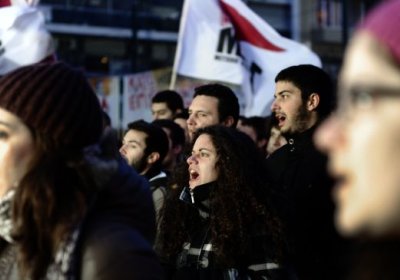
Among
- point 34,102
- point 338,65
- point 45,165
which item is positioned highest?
point 34,102

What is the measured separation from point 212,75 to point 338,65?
25.8 m

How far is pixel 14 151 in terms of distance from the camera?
209cm

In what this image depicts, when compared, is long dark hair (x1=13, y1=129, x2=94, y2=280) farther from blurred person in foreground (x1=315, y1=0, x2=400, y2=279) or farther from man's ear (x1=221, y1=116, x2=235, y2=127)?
man's ear (x1=221, y1=116, x2=235, y2=127)

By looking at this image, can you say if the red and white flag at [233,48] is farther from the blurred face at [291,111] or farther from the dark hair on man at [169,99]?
the blurred face at [291,111]

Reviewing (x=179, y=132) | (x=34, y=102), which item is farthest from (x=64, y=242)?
(x=179, y=132)

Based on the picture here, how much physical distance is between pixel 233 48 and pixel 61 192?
6.33 metres

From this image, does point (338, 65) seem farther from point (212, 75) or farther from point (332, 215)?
point (332, 215)

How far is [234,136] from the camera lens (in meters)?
3.66

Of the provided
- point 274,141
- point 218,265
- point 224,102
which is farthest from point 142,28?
point 218,265

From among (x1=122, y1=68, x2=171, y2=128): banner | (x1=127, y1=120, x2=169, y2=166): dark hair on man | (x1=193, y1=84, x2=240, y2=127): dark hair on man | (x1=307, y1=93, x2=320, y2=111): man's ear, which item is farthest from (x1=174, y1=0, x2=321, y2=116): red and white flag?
(x1=122, y1=68, x2=171, y2=128): banner

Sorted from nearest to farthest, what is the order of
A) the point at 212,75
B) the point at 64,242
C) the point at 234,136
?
1. the point at 64,242
2. the point at 234,136
3. the point at 212,75

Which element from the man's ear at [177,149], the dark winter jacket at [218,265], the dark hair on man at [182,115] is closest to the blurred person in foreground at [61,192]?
the dark winter jacket at [218,265]

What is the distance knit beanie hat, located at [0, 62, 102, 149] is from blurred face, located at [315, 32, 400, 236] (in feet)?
3.10

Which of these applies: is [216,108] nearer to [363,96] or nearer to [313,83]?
[313,83]
